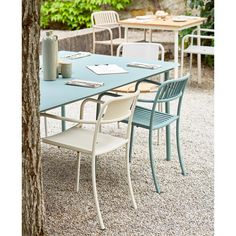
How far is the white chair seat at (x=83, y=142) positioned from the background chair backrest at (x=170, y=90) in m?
0.40

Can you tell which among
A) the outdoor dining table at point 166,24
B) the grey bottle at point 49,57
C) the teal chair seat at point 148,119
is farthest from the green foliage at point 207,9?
the grey bottle at point 49,57

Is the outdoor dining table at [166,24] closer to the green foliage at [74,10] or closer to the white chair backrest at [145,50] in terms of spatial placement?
the white chair backrest at [145,50]

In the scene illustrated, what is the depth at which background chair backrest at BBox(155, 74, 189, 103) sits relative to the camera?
10.7 feet

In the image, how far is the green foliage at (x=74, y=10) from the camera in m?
9.05

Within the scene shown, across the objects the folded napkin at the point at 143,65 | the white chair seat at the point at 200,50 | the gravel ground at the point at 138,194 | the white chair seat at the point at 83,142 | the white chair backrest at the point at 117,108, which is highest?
the folded napkin at the point at 143,65

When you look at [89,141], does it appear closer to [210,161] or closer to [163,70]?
[163,70]

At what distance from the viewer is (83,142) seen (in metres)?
3.00

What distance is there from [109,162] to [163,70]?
747 millimetres

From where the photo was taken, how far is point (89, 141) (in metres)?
3.02

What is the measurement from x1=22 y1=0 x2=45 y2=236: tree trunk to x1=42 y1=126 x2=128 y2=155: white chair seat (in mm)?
776

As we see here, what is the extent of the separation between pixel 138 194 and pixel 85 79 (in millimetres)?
→ 781

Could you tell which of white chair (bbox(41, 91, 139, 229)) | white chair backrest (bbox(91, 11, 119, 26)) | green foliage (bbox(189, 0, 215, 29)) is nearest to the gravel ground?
white chair (bbox(41, 91, 139, 229))

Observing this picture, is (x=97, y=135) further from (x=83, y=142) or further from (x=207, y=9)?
(x=207, y=9)
